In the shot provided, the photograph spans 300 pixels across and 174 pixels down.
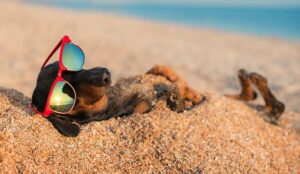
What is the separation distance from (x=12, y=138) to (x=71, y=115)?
535mm

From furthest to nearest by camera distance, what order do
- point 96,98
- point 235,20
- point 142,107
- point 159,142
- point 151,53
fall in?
point 235,20 → point 151,53 → point 142,107 → point 159,142 → point 96,98

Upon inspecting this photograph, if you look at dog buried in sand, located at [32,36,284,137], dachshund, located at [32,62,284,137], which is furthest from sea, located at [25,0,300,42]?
dog buried in sand, located at [32,36,284,137]

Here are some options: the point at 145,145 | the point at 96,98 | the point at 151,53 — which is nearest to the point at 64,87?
the point at 96,98

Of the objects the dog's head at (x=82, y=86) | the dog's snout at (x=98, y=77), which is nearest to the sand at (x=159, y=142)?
the dog's head at (x=82, y=86)

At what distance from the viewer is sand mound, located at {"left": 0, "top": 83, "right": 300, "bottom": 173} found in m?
3.42

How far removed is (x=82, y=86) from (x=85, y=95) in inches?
3.8

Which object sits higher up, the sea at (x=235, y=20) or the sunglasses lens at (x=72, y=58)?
the sunglasses lens at (x=72, y=58)

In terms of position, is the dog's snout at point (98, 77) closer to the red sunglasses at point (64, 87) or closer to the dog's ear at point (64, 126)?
the red sunglasses at point (64, 87)

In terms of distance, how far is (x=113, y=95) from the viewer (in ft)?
14.3

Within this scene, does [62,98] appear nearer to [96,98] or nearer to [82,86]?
[82,86]

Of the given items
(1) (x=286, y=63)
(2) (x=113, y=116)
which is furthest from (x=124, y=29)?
(2) (x=113, y=116)

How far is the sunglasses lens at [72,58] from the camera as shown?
3552 millimetres

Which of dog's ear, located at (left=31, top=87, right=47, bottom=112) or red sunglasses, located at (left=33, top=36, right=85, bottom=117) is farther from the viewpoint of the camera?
dog's ear, located at (left=31, top=87, right=47, bottom=112)

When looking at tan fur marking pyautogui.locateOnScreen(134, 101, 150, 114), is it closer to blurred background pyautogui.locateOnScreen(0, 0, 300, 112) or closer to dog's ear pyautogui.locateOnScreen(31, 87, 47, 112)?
dog's ear pyautogui.locateOnScreen(31, 87, 47, 112)
